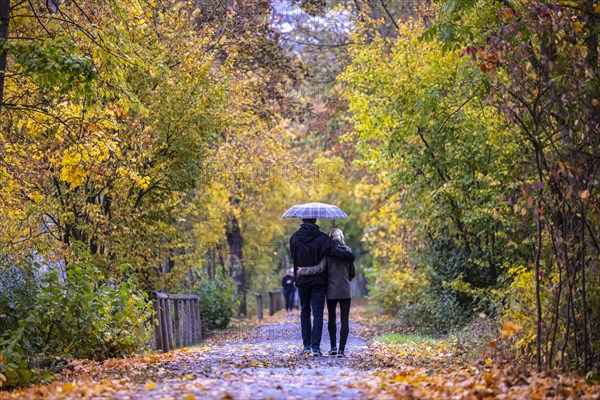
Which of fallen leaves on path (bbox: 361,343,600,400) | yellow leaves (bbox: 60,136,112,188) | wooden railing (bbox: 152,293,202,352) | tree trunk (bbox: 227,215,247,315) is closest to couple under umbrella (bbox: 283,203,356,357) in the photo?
fallen leaves on path (bbox: 361,343,600,400)

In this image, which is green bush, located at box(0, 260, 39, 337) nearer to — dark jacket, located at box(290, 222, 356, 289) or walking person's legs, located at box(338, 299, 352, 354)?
dark jacket, located at box(290, 222, 356, 289)

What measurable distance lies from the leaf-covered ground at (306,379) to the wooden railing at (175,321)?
3.68m

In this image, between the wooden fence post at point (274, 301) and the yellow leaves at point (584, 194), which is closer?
the yellow leaves at point (584, 194)

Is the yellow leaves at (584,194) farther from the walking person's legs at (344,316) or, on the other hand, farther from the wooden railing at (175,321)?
the wooden railing at (175,321)

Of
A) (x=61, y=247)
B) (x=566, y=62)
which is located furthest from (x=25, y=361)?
(x=566, y=62)

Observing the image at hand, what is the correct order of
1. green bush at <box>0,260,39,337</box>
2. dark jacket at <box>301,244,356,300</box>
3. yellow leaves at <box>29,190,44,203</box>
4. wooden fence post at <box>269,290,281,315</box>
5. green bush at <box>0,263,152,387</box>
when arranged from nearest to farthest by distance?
green bush at <box>0,263,152,387</box>, green bush at <box>0,260,39,337</box>, dark jacket at <box>301,244,356,300</box>, yellow leaves at <box>29,190,44,203</box>, wooden fence post at <box>269,290,281,315</box>

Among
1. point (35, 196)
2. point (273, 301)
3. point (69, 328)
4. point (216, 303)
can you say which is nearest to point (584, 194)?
point (69, 328)

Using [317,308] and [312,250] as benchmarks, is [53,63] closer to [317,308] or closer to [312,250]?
[312,250]

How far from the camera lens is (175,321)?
20.0 meters

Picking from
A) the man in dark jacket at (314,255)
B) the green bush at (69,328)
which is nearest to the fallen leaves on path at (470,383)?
the man in dark jacket at (314,255)

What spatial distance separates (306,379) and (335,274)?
12.2 ft

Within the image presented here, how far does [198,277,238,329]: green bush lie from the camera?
2655 centimetres

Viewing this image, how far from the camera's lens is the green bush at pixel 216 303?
26547 millimetres

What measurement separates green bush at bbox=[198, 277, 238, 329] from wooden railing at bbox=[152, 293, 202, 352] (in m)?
3.26
